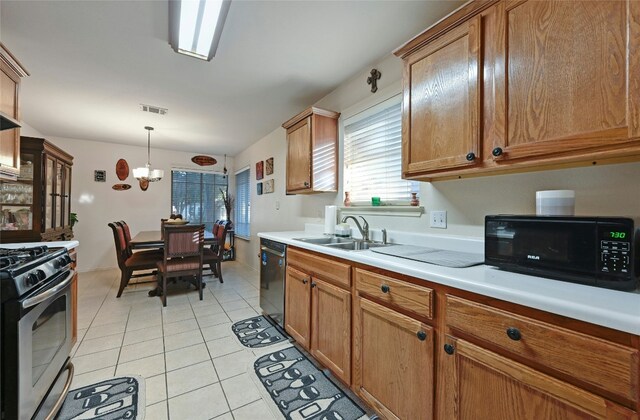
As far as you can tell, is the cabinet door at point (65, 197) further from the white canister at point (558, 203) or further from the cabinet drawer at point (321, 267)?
the white canister at point (558, 203)

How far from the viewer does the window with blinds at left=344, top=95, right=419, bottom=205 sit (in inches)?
82.4

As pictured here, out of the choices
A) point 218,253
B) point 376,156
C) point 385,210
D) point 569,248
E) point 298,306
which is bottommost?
point 298,306

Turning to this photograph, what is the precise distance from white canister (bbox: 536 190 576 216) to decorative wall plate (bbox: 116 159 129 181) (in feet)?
20.2

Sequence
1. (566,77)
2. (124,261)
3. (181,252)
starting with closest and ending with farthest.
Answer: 1. (566,77)
2. (181,252)
3. (124,261)

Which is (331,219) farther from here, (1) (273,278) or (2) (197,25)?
(2) (197,25)

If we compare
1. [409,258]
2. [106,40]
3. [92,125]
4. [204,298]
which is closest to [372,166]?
[409,258]

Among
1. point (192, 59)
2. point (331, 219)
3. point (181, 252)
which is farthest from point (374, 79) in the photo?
point (181, 252)

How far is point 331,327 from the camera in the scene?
5.58 ft

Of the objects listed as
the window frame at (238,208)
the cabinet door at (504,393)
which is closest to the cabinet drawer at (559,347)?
the cabinet door at (504,393)

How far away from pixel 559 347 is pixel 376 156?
69.8 inches

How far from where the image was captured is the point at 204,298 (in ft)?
11.0

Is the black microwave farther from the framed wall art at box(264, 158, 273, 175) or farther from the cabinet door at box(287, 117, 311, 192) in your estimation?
the framed wall art at box(264, 158, 273, 175)

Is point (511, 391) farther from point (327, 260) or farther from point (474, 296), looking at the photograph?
point (327, 260)

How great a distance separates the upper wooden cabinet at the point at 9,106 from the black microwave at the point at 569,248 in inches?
114
